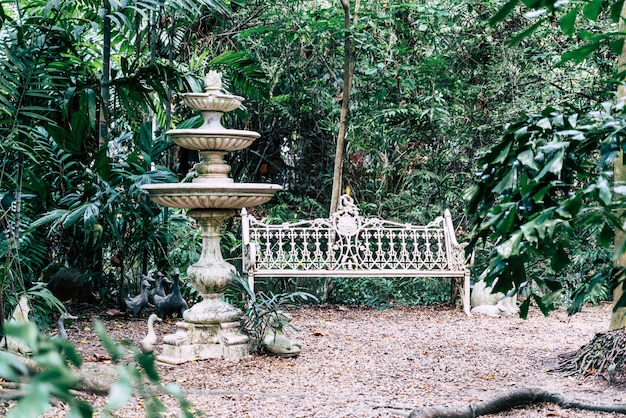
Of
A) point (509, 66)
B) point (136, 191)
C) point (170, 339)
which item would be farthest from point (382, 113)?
point (170, 339)

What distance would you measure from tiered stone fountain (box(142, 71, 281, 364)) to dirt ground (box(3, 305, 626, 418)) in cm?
18

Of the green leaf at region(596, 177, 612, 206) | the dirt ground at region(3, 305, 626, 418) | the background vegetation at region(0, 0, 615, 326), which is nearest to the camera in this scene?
the green leaf at region(596, 177, 612, 206)

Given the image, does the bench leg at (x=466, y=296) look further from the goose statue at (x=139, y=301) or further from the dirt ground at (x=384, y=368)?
the goose statue at (x=139, y=301)

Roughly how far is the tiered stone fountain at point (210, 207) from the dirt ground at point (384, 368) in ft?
0.59

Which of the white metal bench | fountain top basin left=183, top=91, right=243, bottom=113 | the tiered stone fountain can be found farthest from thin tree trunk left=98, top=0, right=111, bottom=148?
the white metal bench

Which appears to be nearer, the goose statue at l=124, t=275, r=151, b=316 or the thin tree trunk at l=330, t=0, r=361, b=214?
the goose statue at l=124, t=275, r=151, b=316

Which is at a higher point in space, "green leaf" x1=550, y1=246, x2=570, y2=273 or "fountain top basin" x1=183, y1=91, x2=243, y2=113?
"fountain top basin" x1=183, y1=91, x2=243, y2=113

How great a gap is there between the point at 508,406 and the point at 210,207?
2.39 m

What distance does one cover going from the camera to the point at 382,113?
26.7 ft

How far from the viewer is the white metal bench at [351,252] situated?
738 centimetres

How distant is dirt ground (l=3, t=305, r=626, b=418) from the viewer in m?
3.68

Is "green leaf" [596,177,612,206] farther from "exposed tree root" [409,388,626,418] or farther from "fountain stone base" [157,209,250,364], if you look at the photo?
"fountain stone base" [157,209,250,364]

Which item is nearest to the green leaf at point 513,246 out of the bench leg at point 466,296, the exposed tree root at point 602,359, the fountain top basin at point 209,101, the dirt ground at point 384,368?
the dirt ground at point 384,368

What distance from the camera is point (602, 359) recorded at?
4402 mm
